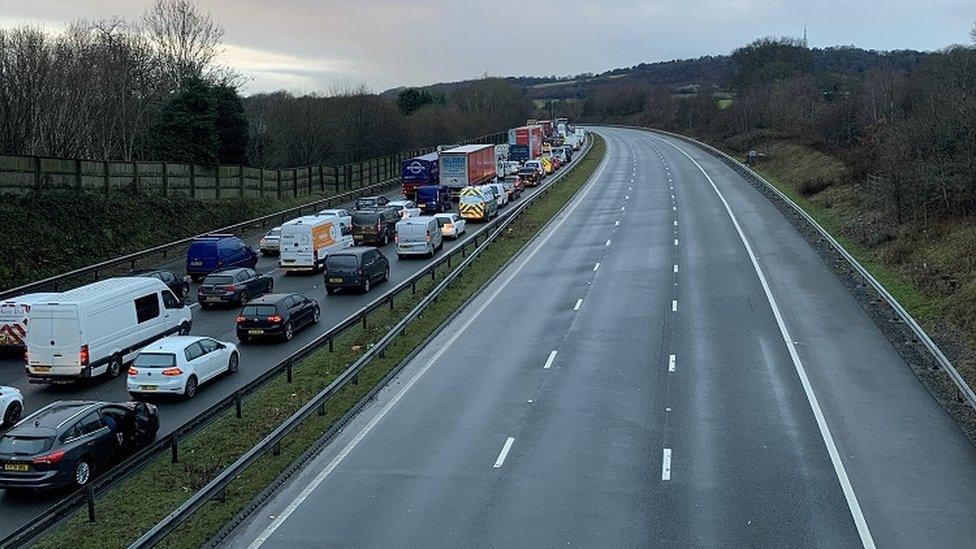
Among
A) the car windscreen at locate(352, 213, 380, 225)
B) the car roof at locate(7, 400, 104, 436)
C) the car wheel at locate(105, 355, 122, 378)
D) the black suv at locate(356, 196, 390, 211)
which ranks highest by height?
the black suv at locate(356, 196, 390, 211)

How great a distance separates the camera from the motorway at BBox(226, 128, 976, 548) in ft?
50.2

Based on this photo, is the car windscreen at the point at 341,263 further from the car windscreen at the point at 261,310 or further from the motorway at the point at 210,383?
the car windscreen at the point at 261,310

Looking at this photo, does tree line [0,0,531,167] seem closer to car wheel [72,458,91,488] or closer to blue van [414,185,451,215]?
blue van [414,185,451,215]

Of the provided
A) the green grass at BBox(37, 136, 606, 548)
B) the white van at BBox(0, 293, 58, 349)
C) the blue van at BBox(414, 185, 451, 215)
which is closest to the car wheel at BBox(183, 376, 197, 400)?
the green grass at BBox(37, 136, 606, 548)

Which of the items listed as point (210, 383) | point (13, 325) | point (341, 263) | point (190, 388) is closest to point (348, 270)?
point (341, 263)

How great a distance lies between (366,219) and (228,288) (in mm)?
14828

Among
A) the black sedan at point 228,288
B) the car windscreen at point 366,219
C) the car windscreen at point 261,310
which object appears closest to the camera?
the car windscreen at point 261,310

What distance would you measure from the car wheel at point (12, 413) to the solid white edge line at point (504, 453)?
11.5 meters

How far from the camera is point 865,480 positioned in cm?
1703

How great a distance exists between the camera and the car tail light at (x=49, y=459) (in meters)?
17.3

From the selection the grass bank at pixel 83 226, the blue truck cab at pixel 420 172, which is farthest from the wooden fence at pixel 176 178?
the blue truck cab at pixel 420 172

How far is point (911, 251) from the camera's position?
37.3 metres

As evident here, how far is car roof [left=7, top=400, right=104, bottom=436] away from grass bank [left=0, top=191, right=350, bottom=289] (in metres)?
19.5

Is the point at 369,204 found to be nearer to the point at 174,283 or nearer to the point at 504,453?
the point at 174,283
